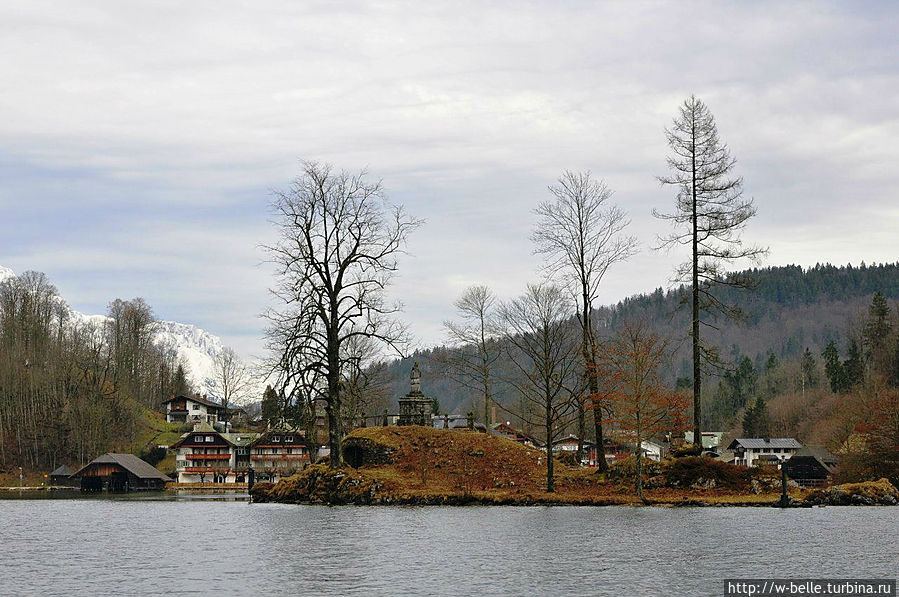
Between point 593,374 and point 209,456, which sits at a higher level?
point 593,374

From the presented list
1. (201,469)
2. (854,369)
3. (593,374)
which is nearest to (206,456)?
(201,469)

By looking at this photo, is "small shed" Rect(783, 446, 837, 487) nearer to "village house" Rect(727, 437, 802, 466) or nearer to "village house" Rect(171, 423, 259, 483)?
"village house" Rect(727, 437, 802, 466)

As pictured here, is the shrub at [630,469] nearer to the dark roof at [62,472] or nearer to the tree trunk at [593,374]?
the tree trunk at [593,374]

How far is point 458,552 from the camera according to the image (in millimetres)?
26406

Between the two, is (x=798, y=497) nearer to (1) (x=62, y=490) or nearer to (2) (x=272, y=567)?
(2) (x=272, y=567)

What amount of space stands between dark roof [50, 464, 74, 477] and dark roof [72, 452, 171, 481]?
13.1ft

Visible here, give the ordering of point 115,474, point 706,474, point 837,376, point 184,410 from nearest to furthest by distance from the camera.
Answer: point 706,474
point 115,474
point 837,376
point 184,410

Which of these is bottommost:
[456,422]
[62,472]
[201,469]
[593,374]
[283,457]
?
[201,469]

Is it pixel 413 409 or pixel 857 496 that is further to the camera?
pixel 413 409

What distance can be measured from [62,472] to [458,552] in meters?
104

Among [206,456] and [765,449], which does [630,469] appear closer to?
[765,449]

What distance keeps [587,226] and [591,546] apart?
85.9 feet

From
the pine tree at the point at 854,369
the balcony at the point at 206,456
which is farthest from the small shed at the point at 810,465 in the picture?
the balcony at the point at 206,456

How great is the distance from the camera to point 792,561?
23359 mm
